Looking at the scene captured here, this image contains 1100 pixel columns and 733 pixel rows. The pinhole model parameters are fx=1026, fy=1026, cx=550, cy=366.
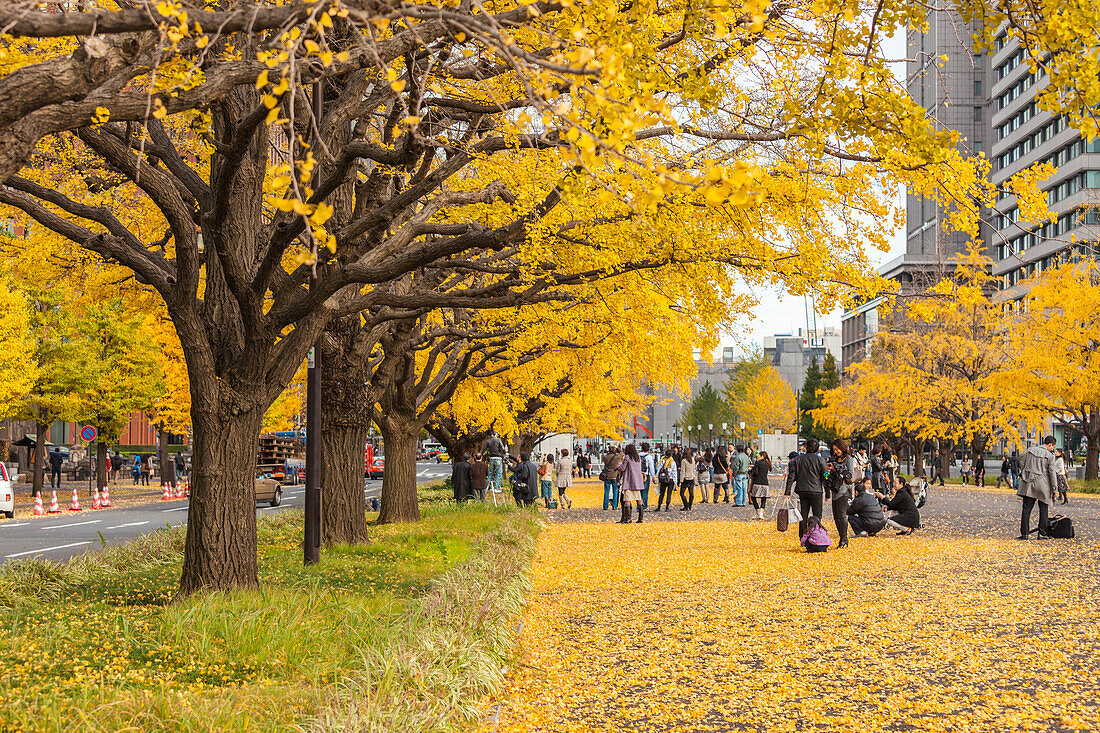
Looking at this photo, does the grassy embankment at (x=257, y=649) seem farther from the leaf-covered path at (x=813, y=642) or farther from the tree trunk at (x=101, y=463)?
the tree trunk at (x=101, y=463)

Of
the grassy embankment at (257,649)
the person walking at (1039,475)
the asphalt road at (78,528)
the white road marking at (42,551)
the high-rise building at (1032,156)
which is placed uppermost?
the high-rise building at (1032,156)

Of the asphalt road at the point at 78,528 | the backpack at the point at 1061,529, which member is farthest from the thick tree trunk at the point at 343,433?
the backpack at the point at 1061,529

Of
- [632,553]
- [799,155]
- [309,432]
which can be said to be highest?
[799,155]

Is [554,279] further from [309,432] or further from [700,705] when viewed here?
[700,705]

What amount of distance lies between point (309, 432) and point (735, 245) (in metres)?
5.82

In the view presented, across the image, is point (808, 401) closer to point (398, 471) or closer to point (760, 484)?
point (760, 484)

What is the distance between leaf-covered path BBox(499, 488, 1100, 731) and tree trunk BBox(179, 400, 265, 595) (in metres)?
2.86

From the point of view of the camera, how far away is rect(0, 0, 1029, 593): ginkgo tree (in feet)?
22.4

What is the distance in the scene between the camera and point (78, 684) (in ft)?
20.2

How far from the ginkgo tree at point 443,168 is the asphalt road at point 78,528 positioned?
5.60 m

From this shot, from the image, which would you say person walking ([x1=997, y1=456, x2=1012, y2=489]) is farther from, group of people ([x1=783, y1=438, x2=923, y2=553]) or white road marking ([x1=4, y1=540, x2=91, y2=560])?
white road marking ([x1=4, y1=540, x2=91, y2=560])

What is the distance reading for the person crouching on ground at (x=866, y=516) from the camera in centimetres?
1862

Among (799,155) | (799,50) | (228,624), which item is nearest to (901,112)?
(799,50)

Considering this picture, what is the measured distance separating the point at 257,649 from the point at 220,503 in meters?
2.79
